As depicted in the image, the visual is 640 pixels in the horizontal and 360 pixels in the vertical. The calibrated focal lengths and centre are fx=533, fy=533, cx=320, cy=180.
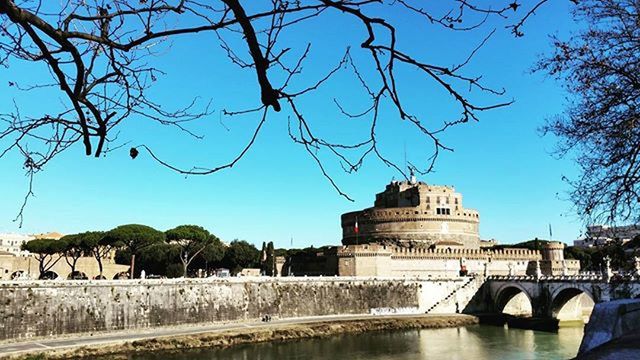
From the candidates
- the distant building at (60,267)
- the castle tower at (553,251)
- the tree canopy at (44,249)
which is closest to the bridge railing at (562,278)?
the castle tower at (553,251)

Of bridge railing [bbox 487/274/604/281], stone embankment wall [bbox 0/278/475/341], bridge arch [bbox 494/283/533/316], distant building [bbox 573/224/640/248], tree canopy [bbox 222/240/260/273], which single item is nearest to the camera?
distant building [bbox 573/224/640/248]

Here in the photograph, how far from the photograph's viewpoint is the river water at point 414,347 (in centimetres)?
2039

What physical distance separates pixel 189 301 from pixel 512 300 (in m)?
21.5

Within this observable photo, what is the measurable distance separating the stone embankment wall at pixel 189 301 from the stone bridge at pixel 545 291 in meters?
1.67

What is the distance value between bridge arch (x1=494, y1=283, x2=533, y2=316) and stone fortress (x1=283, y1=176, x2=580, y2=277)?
2130 millimetres

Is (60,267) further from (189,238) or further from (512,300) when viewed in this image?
(512,300)

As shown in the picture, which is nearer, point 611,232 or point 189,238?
point 611,232

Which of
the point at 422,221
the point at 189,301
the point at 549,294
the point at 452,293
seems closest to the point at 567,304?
the point at 549,294

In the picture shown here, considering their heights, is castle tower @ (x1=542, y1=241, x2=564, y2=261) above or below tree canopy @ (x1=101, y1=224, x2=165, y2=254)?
below

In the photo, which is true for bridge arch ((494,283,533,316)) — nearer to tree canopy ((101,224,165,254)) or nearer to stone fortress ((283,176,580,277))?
stone fortress ((283,176,580,277))

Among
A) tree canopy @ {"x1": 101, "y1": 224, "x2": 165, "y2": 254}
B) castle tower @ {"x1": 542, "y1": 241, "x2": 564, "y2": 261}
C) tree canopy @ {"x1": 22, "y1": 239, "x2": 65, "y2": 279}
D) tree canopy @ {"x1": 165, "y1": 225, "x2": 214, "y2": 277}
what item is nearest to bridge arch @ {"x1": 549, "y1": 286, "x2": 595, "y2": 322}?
castle tower @ {"x1": 542, "y1": 241, "x2": 564, "y2": 261}

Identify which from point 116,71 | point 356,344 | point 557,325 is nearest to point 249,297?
point 356,344

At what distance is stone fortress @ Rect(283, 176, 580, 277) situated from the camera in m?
35.7

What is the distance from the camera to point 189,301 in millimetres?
26078
